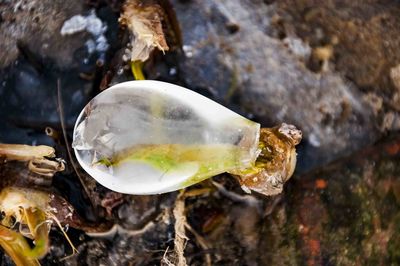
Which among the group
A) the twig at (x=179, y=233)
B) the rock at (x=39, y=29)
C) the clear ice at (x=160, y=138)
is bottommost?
the twig at (x=179, y=233)

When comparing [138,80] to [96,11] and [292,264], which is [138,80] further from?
[292,264]

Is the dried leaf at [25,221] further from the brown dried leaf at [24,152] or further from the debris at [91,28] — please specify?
the debris at [91,28]

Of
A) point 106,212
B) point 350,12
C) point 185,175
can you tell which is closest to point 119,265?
point 106,212

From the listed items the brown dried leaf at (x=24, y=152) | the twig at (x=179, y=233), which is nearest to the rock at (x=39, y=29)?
the brown dried leaf at (x=24, y=152)

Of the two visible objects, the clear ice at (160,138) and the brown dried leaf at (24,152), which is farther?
the brown dried leaf at (24,152)

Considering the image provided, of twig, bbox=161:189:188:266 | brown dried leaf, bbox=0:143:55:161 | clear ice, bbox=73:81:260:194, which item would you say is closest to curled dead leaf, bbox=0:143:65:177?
brown dried leaf, bbox=0:143:55:161

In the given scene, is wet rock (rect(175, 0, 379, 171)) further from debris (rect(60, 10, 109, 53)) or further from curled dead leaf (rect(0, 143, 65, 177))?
curled dead leaf (rect(0, 143, 65, 177))

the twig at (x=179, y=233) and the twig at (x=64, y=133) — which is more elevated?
the twig at (x=64, y=133)
